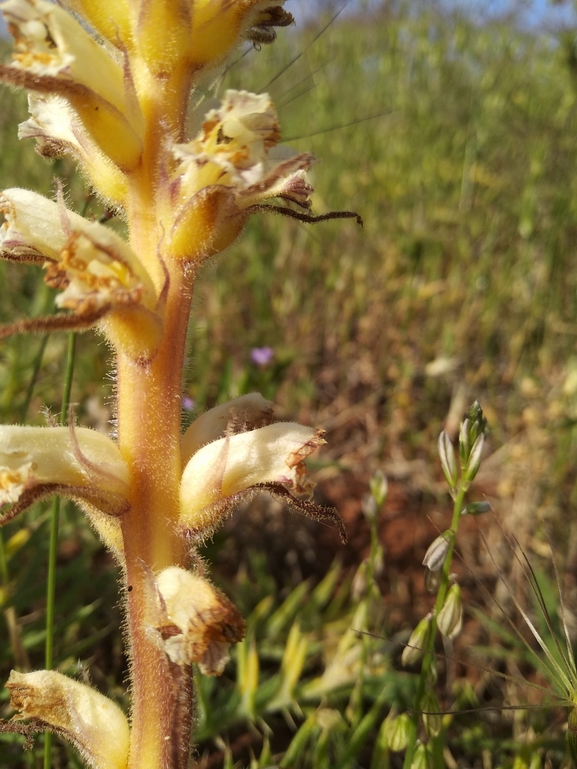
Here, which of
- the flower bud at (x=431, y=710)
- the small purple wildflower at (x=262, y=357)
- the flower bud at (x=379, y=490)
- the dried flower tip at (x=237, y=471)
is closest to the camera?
the dried flower tip at (x=237, y=471)

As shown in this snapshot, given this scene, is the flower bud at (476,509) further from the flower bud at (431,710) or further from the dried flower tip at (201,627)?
the dried flower tip at (201,627)

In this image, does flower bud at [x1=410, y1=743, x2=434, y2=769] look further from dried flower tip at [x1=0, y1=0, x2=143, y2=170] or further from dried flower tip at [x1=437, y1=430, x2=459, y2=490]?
dried flower tip at [x1=0, y1=0, x2=143, y2=170]

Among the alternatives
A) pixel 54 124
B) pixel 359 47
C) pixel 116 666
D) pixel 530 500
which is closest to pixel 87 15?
pixel 54 124

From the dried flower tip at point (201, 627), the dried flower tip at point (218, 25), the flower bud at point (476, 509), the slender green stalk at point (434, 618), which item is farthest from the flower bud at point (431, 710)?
the dried flower tip at point (218, 25)

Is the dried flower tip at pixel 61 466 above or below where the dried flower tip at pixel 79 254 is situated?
below

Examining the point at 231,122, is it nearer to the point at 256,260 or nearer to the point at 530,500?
the point at 530,500

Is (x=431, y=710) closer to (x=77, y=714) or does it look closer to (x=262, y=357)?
(x=77, y=714)

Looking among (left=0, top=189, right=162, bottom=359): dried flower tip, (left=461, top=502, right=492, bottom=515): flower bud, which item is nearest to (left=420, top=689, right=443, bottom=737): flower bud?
(left=461, top=502, right=492, bottom=515): flower bud
